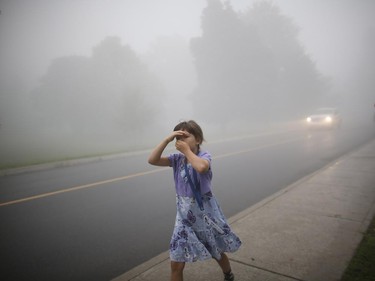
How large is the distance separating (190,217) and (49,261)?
2.57 meters

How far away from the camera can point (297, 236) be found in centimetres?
443

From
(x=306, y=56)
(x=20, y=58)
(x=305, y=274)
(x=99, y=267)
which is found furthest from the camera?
(x=20, y=58)

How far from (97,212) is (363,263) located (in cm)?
476

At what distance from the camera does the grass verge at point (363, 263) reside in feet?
10.7

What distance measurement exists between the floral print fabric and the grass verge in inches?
60.5

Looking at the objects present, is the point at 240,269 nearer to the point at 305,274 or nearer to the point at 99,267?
the point at 305,274

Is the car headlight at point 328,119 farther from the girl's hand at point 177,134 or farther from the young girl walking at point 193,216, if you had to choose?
A: the girl's hand at point 177,134

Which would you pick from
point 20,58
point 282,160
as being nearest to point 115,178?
point 282,160

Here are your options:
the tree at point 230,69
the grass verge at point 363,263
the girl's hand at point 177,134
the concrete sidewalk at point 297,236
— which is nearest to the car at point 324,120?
the tree at point 230,69

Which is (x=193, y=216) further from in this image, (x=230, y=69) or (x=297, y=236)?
(x=230, y=69)

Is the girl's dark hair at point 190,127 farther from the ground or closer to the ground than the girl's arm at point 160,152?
farther from the ground

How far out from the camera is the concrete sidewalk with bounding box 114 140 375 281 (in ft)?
11.4

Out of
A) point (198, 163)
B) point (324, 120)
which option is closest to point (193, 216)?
point (198, 163)

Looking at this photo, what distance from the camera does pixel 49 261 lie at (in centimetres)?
406
